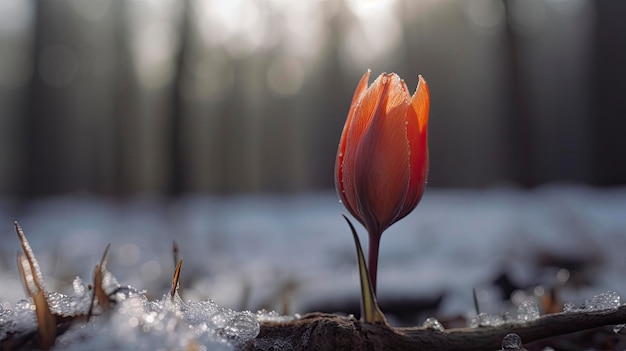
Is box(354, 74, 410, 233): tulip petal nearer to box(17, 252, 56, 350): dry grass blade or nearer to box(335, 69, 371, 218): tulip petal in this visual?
box(335, 69, 371, 218): tulip petal

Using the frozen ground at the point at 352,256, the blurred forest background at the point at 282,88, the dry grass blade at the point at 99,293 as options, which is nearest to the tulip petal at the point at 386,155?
the dry grass blade at the point at 99,293

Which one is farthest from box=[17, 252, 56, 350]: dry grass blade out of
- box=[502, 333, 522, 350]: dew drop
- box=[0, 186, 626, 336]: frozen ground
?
box=[0, 186, 626, 336]: frozen ground

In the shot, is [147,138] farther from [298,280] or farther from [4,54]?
[298,280]

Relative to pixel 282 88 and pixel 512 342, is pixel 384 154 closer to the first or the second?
pixel 512 342

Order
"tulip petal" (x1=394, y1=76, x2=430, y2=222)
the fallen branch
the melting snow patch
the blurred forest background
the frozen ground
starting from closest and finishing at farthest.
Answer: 1. the melting snow patch
2. the fallen branch
3. "tulip petal" (x1=394, y1=76, x2=430, y2=222)
4. the frozen ground
5. the blurred forest background

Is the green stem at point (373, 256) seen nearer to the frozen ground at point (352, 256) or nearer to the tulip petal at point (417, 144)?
the tulip petal at point (417, 144)

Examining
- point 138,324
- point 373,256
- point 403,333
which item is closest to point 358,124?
point 373,256
